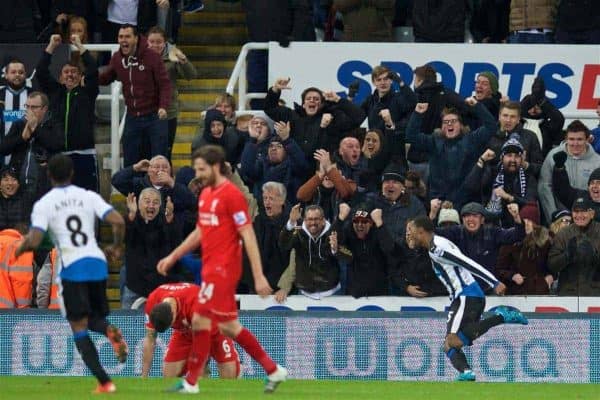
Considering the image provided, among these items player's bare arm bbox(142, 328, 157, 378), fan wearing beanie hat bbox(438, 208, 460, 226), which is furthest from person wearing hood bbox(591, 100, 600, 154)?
player's bare arm bbox(142, 328, 157, 378)

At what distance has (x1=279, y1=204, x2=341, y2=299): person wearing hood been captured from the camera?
1842 cm

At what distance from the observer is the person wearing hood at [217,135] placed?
64.1ft

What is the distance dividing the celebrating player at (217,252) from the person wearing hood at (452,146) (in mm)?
5728

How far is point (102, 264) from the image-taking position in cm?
1369

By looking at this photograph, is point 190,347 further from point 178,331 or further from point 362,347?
point 362,347

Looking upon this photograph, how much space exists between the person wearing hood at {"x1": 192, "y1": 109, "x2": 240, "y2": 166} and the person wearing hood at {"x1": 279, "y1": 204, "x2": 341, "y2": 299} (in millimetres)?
1463

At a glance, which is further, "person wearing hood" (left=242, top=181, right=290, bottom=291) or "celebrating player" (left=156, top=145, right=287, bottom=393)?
"person wearing hood" (left=242, top=181, right=290, bottom=291)

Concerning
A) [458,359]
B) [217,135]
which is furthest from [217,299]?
[217,135]

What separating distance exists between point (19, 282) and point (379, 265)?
3.96 metres

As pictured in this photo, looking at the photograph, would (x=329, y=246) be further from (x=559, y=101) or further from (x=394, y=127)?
(x=559, y=101)

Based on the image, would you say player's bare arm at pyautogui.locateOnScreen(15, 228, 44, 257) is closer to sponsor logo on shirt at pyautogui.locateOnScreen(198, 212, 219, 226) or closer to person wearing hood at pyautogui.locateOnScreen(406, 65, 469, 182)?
sponsor logo on shirt at pyautogui.locateOnScreen(198, 212, 219, 226)

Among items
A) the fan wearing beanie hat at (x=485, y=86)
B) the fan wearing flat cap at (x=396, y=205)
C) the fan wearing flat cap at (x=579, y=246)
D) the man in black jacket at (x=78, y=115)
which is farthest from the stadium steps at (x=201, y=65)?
the fan wearing flat cap at (x=579, y=246)

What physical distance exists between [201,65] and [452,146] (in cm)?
533

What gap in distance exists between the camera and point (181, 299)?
52.3ft
